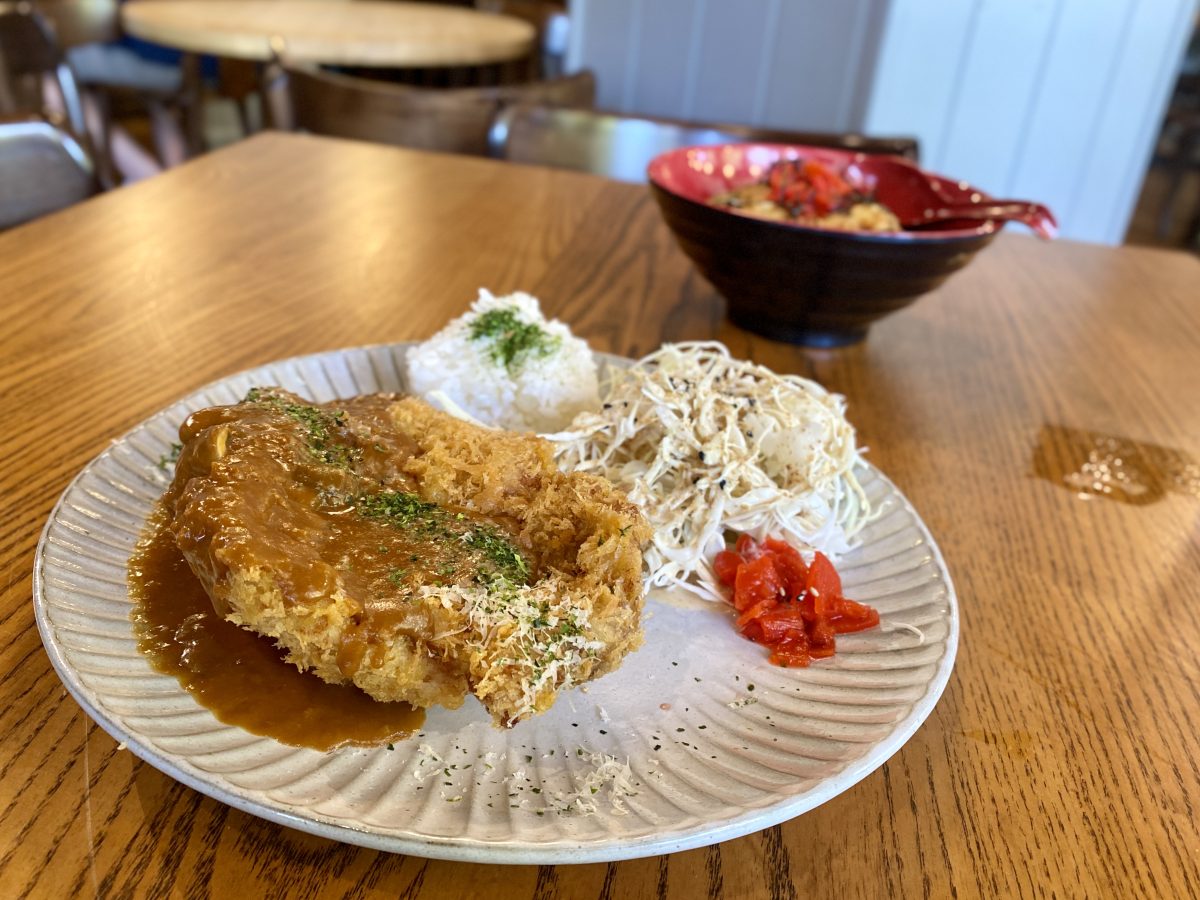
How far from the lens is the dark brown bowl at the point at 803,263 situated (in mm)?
1734

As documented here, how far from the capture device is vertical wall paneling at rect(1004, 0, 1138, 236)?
4266mm

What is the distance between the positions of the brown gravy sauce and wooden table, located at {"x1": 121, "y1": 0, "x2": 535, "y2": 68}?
4026 millimetres

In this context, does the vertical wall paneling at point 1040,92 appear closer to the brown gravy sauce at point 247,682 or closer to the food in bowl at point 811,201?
the food in bowl at point 811,201

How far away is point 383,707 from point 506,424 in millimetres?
701

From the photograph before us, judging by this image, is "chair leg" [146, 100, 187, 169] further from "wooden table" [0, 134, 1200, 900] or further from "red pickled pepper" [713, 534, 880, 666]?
"red pickled pepper" [713, 534, 880, 666]

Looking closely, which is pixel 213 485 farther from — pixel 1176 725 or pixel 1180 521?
pixel 1180 521

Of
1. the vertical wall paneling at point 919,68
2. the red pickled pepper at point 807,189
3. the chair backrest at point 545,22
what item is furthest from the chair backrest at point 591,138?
the chair backrest at point 545,22

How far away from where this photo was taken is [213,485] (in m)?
1.01

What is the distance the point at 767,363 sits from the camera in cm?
199

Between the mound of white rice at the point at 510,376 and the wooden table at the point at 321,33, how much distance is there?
347cm

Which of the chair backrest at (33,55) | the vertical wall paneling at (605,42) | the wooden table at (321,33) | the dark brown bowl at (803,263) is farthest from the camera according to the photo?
the vertical wall paneling at (605,42)

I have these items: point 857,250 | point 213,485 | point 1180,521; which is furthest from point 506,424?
point 1180,521

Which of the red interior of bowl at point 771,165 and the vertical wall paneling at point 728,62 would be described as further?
the vertical wall paneling at point 728,62

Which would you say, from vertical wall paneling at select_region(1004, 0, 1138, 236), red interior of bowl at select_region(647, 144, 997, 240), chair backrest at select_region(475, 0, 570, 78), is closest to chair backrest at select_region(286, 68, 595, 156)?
red interior of bowl at select_region(647, 144, 997, 240)
